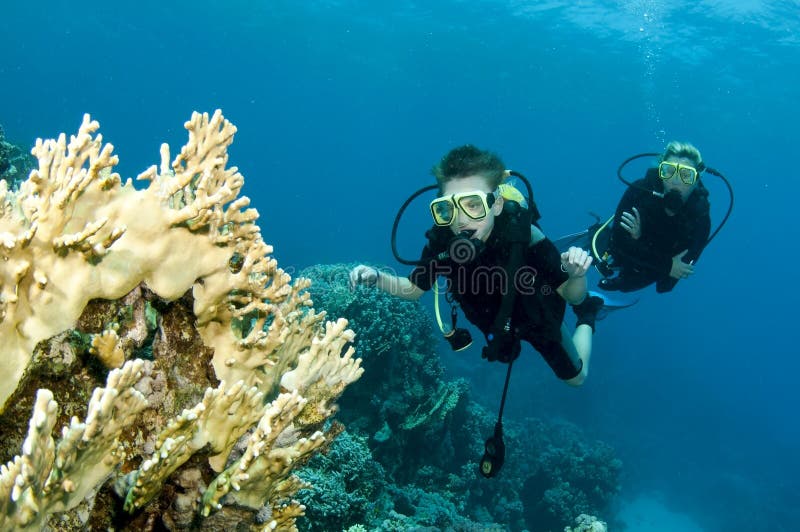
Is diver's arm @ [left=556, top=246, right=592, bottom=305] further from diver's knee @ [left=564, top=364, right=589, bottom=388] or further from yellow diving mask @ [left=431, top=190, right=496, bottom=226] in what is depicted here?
diver's knee @ [left=564, top=364, right=589, bottom=388]

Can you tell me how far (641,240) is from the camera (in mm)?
8164

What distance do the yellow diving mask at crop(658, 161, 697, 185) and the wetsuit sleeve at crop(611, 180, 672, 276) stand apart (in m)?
0.46

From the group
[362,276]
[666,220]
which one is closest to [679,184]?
[666,220]

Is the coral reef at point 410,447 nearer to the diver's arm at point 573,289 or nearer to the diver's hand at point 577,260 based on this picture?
the diver's arm at point 573,289

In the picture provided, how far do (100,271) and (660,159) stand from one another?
8445mm

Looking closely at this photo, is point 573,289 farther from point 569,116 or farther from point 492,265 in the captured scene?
point 569,116

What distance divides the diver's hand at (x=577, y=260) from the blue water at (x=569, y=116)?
56.9ft

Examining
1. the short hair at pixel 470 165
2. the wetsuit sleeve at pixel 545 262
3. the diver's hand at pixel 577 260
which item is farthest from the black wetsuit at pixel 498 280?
the short hair at pixel 470 165

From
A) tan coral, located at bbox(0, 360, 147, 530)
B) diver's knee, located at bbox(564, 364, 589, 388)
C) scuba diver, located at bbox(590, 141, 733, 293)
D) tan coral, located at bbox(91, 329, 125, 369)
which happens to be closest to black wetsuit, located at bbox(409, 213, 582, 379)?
diver's knee, located at bbox(564, 364, 589, 388)

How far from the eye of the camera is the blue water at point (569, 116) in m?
25.9

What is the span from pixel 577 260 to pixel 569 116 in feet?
208

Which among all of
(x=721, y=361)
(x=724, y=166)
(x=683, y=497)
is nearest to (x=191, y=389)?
(x=683, y=497)

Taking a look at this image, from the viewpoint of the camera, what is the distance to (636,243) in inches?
323

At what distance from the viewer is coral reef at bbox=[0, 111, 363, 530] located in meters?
1.44
